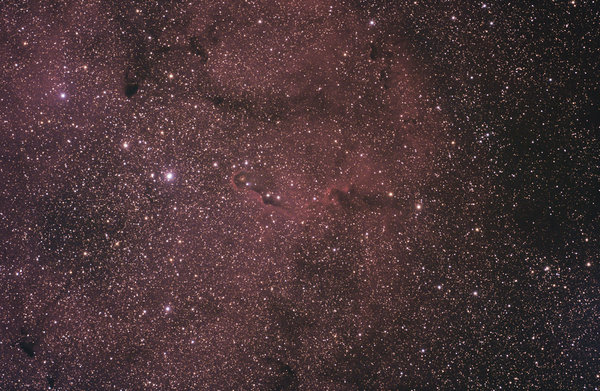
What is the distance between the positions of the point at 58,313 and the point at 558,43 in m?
1.64

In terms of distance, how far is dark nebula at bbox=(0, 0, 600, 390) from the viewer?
0.91 metres

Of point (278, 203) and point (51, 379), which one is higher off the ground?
point (278, 203)

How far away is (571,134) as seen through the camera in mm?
926

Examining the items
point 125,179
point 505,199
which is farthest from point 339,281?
point 125,179

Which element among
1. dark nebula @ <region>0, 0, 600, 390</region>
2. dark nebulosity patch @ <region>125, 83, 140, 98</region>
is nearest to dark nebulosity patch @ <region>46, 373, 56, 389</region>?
dark nebula @ <region>0, 0, 600, 390</region>

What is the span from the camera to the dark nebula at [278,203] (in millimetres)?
908

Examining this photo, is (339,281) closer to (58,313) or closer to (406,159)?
(406,159)

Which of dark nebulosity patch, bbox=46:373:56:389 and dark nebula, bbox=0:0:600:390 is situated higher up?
dark nebula, bbox=0:0:600:390

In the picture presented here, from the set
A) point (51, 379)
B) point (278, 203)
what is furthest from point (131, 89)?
point (51, 379)

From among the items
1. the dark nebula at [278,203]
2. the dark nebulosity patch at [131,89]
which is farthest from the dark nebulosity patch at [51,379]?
the dark nebulosity patch at [131,89]

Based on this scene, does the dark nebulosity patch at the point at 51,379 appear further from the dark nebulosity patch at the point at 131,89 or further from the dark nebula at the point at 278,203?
the dark nebulosity patch at the point at 131,89

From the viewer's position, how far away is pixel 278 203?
0.91 metres

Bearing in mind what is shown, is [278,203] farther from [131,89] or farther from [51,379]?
[51,379]

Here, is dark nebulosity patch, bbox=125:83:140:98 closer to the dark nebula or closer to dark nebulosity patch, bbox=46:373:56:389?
the dark nebula
